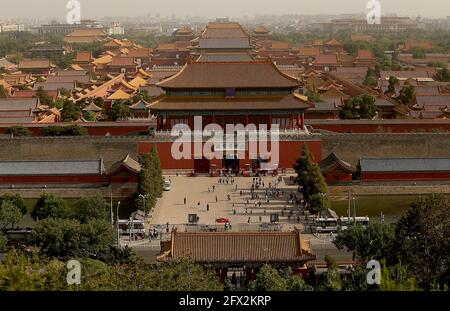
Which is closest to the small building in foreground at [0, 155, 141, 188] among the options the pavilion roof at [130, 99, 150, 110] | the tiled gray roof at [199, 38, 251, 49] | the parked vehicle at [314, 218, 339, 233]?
the parked vehicle at [314, 218, 339, 233]

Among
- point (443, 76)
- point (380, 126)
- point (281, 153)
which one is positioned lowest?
point (281, 153)

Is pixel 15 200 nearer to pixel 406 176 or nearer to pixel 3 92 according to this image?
pixel 406 176

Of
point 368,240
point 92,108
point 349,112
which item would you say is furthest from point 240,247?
point 92,108

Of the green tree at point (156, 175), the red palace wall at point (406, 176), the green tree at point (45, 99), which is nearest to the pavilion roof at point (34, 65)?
the green tree at point (45, 99)

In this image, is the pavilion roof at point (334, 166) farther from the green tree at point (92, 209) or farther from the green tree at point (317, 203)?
the green tree at point (92, 209)

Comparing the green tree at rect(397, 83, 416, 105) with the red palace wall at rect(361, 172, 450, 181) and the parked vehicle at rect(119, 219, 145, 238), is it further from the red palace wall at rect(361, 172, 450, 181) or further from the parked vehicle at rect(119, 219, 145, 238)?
the parked vehicle at rect(119, 219, 145, 238)

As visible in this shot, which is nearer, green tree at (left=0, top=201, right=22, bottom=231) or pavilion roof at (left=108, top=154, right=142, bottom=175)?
green tree at (left=0, top=201, right=22, bottom=231)
